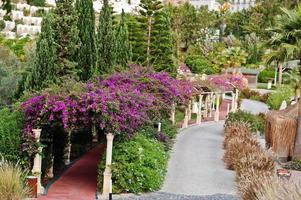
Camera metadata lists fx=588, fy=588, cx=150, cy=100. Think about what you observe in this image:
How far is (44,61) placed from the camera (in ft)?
62.8

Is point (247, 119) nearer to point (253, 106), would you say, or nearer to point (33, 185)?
point (253, 106)

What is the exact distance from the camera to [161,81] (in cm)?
2008

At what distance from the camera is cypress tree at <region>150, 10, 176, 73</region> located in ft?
108

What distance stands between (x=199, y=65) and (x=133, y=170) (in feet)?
130

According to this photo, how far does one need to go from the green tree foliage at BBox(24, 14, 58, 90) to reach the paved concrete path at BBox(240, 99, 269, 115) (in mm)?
19949

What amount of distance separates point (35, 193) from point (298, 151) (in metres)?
9.74

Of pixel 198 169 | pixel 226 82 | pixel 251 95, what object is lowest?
pixel 251 95

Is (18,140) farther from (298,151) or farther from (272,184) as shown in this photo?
(298,151)

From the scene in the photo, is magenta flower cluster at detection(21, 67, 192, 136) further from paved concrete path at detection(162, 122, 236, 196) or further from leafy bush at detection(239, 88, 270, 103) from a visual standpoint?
leafy bush at detection(239, 88, 270, 103)

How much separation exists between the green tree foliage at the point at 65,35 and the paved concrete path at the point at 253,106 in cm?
1878

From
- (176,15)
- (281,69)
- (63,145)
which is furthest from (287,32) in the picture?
(176,15)

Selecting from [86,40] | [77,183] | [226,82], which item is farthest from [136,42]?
[77,183]

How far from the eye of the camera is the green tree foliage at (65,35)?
66.1 ft

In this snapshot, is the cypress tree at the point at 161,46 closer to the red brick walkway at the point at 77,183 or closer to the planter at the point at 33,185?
the red brick walkway at the point at 77,183
